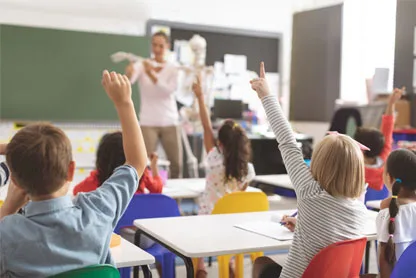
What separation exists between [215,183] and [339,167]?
1524 millimetres

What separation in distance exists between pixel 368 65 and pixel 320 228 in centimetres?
556

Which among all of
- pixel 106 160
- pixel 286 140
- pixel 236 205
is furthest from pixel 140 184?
pixel 286 140

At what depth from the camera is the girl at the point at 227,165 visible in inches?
125

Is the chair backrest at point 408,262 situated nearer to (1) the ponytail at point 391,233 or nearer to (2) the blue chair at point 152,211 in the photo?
(1) the ponytail at point 391,233

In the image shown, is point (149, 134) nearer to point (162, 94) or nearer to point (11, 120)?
point (162, 94)

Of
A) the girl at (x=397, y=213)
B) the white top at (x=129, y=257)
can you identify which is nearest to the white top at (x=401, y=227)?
the girl at (x=397, y=213)

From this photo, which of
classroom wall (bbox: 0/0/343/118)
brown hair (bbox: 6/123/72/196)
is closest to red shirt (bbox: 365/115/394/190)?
brown hair (bbox: 6/123/72/196)

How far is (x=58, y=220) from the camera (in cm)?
129

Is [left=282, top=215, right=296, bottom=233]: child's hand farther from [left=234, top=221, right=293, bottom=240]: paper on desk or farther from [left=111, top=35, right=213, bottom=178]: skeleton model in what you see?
[left=111, top=35, right=213, bottom=178]: skeleton model

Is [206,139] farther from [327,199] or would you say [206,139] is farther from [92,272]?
[92,272]

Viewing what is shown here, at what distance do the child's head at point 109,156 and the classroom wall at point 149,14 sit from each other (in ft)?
12.9

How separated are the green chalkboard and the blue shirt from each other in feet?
16.6

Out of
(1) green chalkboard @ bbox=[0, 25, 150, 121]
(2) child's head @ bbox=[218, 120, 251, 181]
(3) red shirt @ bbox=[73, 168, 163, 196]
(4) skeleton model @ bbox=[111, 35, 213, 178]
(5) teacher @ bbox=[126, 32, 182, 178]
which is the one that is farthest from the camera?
(4) skeleton model @ bbox=[111, 35, 213, 178]

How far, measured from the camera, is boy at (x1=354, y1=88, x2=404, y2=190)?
3.38 meters
